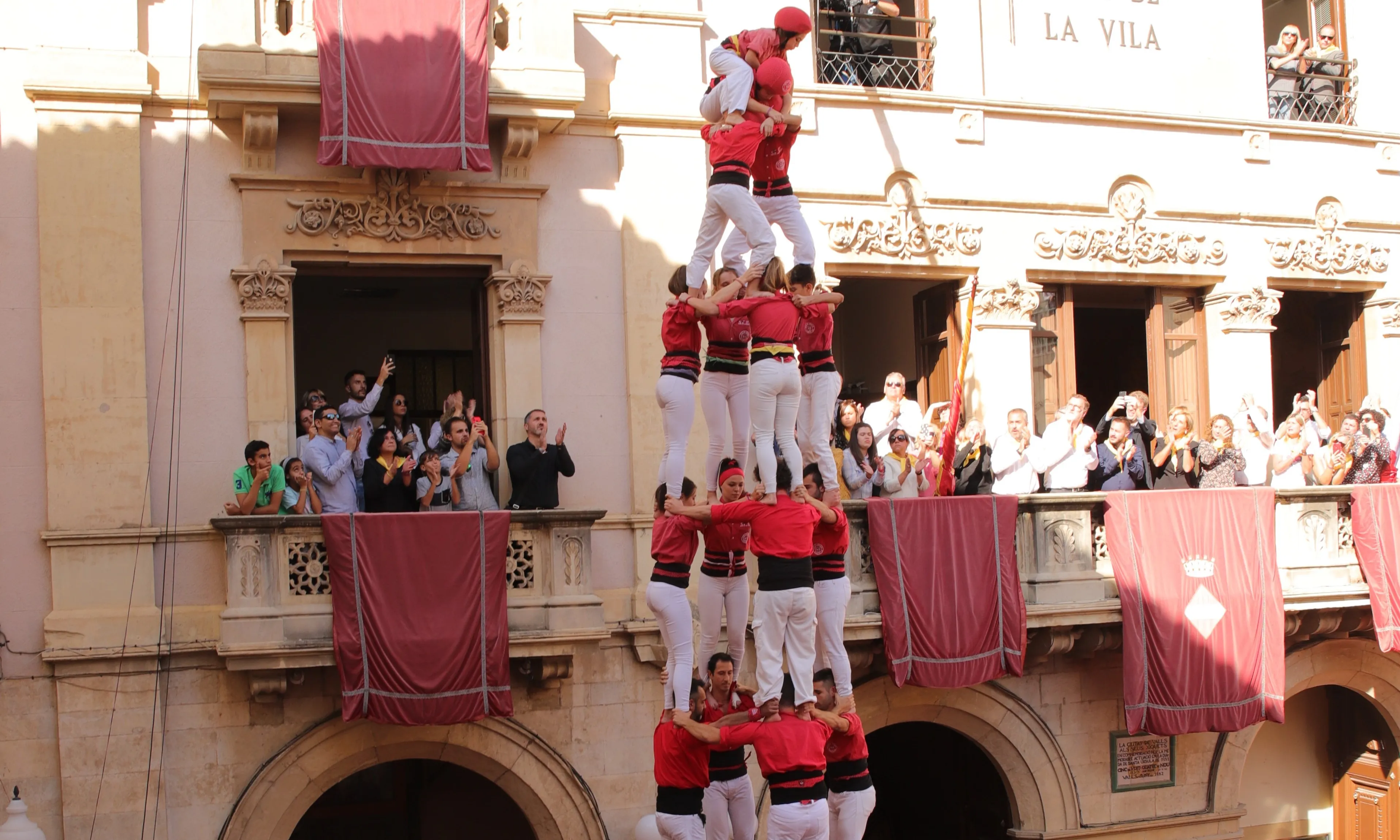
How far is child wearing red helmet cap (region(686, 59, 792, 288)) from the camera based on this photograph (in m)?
13.1

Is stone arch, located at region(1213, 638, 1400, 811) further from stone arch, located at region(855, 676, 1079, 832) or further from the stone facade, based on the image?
stone arch, located at region(855, 676, 1079, 832)

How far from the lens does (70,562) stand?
15.7 meters

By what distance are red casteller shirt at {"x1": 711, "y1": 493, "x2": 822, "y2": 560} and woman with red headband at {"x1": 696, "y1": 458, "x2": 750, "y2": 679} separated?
12.5 inches

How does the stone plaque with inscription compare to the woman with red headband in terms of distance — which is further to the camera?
the stone plaque with inscription

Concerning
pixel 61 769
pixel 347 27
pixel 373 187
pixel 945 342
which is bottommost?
pixel 61 769

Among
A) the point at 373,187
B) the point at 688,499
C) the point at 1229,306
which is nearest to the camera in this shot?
the point at 688,499

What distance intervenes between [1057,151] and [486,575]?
876 cm

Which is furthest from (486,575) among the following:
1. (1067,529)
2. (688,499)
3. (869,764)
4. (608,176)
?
(869,764)

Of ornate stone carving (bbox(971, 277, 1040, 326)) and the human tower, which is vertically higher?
ornate stone carving (bbox(971, 277, 1040, 326))

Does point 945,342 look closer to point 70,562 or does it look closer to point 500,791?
point 500,791

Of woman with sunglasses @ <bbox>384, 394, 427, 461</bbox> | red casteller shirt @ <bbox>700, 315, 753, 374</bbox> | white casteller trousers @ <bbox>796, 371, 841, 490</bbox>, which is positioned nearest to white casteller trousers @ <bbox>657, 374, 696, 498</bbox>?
red casteller shirt @ <bbox>700, 315, 753, 374</bbox>

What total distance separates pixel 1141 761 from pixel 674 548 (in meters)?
8.26

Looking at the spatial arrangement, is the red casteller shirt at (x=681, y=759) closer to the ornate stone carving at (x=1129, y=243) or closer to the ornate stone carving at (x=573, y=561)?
the ornate stone carving at (x=573, y=561)

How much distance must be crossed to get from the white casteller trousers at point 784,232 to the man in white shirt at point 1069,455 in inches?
214
